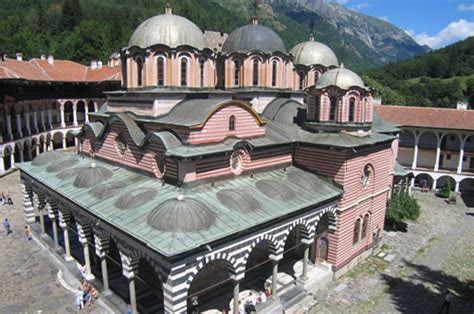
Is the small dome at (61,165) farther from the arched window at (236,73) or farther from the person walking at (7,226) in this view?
the arched window at (236,73)

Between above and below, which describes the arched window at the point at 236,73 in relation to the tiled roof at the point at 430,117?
above

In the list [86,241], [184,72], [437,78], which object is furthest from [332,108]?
[437,78]

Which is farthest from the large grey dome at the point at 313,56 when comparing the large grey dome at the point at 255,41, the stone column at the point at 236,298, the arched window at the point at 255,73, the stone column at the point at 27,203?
the stone column at the point at 27,203

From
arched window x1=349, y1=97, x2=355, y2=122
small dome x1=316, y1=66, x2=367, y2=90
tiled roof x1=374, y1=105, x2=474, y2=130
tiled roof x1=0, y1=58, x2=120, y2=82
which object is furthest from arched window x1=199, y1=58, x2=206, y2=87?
tiled roof x1=0, y1=58, x2=120, y2=82

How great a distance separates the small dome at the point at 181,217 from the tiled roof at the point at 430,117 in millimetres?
30105

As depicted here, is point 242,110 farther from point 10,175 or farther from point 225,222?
point 10,175

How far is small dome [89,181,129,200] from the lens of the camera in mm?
16203

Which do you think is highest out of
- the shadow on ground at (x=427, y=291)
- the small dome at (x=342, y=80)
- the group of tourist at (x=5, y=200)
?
the small dome at (x=342, y=80)

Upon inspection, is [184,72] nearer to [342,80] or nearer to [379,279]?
[342,80]

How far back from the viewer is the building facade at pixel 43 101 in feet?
126

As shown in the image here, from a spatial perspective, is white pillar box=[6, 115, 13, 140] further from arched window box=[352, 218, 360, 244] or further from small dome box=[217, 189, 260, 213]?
arched window box=[352, 218, 360, 244]

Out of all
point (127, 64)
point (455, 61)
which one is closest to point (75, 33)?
point (127, 64)

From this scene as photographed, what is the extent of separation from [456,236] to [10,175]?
3882 centimetres

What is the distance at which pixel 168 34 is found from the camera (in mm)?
19547
